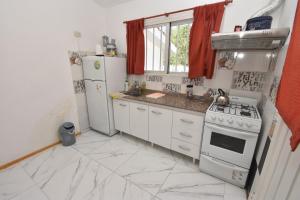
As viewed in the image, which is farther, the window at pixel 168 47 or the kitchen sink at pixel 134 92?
the kitchen sink at pixel 134 92

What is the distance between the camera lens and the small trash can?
2.31 metres

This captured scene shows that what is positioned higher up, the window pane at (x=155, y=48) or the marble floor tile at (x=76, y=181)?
the window pane at (x=155, y=48)

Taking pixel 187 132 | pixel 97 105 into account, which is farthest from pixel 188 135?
pixel 97 105

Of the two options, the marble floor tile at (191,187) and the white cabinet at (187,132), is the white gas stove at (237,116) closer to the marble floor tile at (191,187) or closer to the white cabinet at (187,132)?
the white cabinet at (187,132)

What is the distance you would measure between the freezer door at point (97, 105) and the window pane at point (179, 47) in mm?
1297

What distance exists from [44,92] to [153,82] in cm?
179

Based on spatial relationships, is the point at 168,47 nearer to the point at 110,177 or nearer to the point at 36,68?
the point at 36,68

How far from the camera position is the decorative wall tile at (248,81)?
1811 millimetres

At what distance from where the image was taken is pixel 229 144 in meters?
1.55

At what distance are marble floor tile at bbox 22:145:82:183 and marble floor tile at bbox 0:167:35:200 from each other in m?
0.06

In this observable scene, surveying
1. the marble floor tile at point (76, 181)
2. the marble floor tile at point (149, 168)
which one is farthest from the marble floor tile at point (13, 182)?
the marble floor tile at point (149, 168)

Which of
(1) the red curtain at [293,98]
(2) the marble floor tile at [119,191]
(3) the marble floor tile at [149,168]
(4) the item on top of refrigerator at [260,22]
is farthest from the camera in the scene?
(3) the marble floor tile at [149,168]

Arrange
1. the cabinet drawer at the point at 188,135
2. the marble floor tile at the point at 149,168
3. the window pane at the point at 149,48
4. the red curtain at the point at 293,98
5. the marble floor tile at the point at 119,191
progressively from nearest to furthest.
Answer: the red curtain at the point at 293,98 → the marble floor tile at the point at 119,191 → the marble floor tile at the point at 149,168 → the cabinet drawer at the point at 188,135 → the window pane at the point at 149,48

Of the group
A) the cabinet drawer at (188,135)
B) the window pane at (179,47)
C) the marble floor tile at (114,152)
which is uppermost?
the window pane at (179,47)
